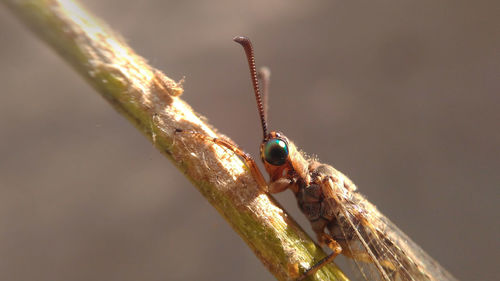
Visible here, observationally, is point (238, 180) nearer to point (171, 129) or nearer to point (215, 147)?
point (215, 147)

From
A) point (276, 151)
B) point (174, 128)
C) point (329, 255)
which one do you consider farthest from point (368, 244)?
point (174, 128)

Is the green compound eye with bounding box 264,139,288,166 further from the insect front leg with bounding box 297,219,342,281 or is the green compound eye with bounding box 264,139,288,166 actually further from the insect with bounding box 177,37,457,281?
the insect front leg with bounding box 297,219,342,281

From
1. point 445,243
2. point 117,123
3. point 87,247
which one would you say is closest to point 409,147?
point 445,243

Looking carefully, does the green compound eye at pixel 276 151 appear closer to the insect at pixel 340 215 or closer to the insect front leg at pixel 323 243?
the insect at pixel 340 215

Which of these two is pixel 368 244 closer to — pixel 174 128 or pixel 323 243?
pixel 323 243

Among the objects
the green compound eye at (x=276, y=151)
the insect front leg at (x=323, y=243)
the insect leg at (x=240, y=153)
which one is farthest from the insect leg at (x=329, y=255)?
the green compound eye at (x=276, y=151)

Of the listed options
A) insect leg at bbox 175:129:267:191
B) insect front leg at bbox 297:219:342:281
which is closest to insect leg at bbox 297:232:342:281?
insect front leg at bbox 297:219:342:281

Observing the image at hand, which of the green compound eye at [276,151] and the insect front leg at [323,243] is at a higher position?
the green compound eye at [276,151]
